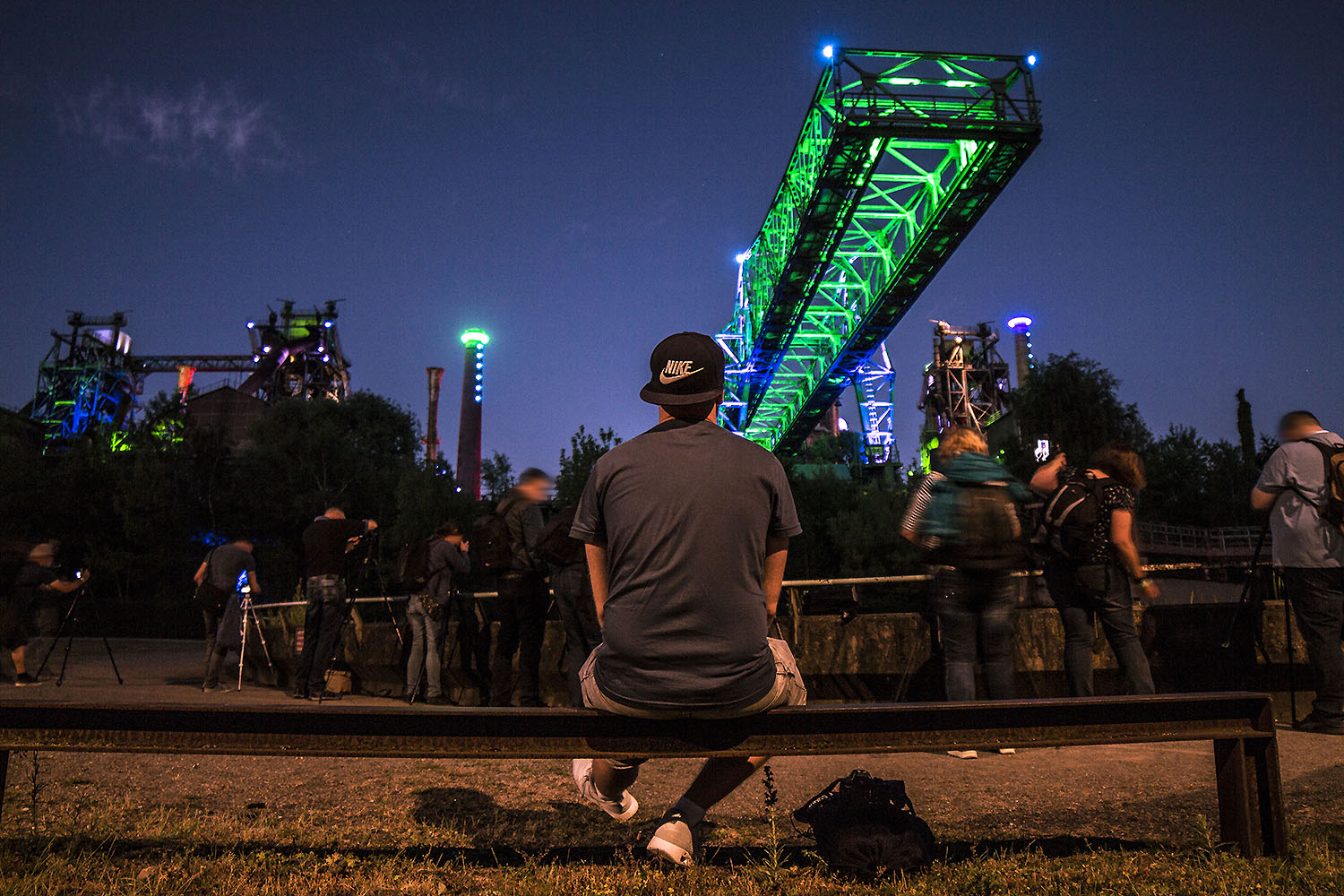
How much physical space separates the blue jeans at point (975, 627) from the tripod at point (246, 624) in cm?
839

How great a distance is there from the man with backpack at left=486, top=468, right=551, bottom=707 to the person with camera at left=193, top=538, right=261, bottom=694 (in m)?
4.09

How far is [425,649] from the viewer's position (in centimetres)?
850

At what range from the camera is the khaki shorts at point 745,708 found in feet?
7.96

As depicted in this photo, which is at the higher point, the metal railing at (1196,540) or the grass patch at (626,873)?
the metal railing at (1196,540)

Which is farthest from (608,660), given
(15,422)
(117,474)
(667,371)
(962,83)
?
(15,422)

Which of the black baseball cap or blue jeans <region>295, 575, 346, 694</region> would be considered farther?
blue jeans <region>295, 575, 346, 694</region>

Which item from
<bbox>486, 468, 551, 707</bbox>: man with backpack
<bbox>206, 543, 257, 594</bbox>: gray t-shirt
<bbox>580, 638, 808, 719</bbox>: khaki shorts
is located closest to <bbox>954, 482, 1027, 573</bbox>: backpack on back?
<bbox>580, 638, 808, 719</bbox>: khaki shorts

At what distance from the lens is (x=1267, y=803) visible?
9.22 feet

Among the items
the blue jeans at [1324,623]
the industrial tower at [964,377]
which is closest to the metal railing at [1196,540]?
the industrial tower at [964,377]

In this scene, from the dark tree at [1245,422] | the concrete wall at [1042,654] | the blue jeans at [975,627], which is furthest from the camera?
the dark tree at [1245,422]

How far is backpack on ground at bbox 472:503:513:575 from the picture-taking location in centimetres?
727

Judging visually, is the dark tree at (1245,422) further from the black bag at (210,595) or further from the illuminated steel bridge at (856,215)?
the black bag at (210,595)

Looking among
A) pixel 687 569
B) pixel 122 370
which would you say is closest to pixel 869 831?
pixel 687 569

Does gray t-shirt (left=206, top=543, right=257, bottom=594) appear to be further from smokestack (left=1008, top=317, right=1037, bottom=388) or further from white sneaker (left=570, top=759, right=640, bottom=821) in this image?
smokestack (left=1008, top=317, right=1037, bottom=388)
